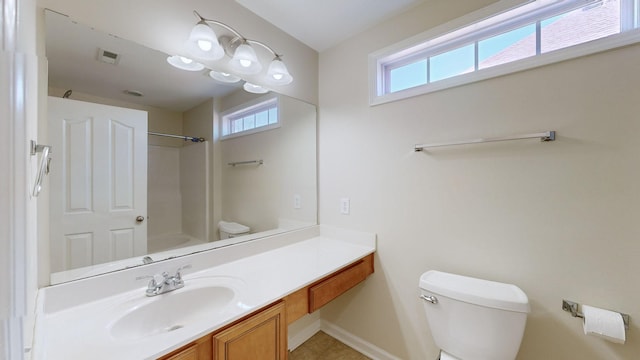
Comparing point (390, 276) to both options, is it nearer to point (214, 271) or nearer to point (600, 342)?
point (600, 342)

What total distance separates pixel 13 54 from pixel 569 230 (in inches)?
70.7

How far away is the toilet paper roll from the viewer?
101 cm

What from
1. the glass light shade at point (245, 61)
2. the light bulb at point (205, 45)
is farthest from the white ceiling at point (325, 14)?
the light bulb at point (205, 45)

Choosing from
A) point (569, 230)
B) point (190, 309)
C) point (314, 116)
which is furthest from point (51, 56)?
point (569, 230)

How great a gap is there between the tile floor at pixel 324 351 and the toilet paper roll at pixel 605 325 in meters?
1.32

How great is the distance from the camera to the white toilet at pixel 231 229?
1.60 meters

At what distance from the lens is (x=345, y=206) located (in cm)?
203

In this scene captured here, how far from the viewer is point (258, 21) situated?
1.75 meters

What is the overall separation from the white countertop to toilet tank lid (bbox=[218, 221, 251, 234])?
0.18 metres

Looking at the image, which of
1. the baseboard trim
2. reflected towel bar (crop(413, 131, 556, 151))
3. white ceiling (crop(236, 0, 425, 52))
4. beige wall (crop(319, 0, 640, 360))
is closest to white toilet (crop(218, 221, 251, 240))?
beige wall (crop(319, 0, 640, 360))

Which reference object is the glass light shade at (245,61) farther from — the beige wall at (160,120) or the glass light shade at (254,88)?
the beige wall at (160,120)

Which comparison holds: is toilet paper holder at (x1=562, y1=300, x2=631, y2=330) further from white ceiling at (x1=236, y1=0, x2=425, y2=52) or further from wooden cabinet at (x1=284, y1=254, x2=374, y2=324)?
white ceiling at (x1=236, y1=0, x2=425, y2=52)

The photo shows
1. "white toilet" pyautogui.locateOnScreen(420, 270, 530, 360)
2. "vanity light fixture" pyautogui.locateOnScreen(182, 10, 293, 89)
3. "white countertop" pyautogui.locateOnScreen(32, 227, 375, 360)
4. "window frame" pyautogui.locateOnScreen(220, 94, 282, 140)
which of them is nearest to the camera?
"white countertop" pyautogui.locateOnScreen(32, 227, 375, 360)

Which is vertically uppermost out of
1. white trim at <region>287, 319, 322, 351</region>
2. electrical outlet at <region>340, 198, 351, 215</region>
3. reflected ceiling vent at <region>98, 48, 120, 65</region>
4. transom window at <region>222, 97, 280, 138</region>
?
reflected ceiling vent at <region>98, 48, 120, 65</region>
